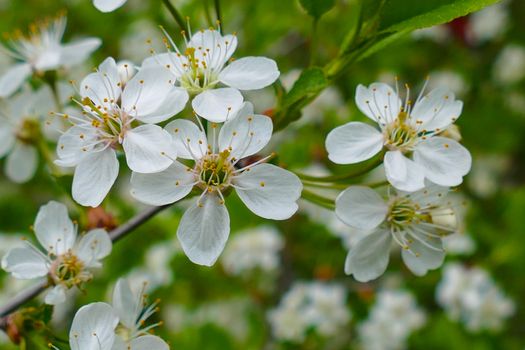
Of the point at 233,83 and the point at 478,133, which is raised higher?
the point at 233,83

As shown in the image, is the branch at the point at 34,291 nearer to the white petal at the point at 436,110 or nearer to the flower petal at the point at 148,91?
the flower petal at the point at 148,91

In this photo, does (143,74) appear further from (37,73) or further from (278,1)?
(278,1)

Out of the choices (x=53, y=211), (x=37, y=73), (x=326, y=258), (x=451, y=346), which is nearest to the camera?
(x=53, y=211)

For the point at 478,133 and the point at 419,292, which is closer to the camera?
the point at 419,292

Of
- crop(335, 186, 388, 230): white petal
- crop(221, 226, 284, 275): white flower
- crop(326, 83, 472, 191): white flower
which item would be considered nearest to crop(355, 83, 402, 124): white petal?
crop(326, 83, 472, 191): white flower

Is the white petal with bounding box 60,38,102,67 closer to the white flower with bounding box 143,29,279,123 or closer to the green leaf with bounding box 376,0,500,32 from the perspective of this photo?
the white flower with bounding box 143,29,279,123

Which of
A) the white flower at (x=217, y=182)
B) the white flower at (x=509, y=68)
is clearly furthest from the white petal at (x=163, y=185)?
the white flower at (x=509, y=68)

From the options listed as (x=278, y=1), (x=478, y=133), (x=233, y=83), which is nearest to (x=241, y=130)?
(x=233, y=83)
